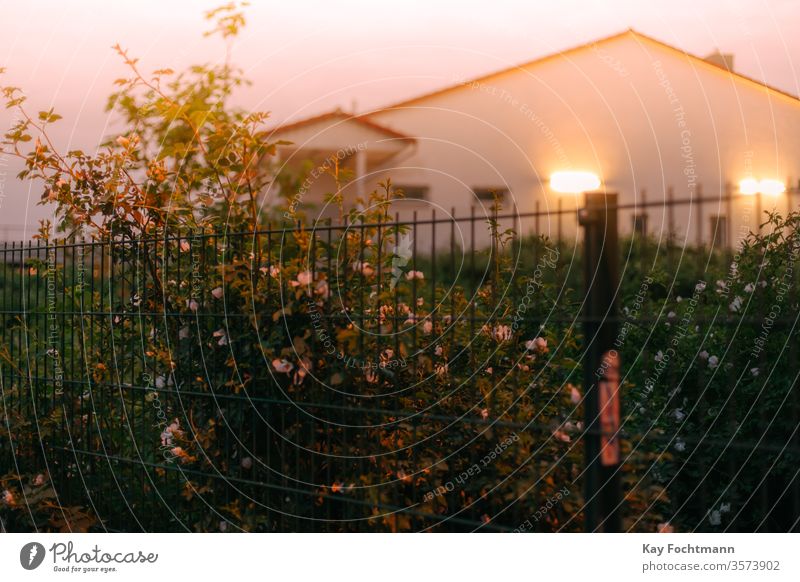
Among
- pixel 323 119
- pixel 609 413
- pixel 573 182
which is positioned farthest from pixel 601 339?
pixel 323 119

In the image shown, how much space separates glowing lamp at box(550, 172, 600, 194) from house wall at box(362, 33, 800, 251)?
299 mm

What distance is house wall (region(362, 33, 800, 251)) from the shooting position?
5.92 m

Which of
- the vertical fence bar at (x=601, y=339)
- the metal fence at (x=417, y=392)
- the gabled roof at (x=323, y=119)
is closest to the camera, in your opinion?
the vertical fence bar at (x=601, y=339)

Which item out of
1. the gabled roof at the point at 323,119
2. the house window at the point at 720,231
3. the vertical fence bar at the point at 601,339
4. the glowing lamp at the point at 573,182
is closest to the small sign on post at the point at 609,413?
the vertical fence bar at the point at 601,339

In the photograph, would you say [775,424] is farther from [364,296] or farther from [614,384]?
[364,296]

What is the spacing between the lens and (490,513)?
3.89 meters

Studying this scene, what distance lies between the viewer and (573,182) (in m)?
3.88

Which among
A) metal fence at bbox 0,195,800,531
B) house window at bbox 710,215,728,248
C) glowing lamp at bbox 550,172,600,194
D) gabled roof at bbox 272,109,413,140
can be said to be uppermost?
gabled roof at bbox 272,109,413,140

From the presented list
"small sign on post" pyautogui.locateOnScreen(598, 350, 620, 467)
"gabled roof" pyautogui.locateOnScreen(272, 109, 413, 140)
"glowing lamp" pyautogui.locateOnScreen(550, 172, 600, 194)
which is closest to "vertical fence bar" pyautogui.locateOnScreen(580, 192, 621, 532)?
"small sign on post" pyautogui.locateOnScreen(598, 350, 620, 467)

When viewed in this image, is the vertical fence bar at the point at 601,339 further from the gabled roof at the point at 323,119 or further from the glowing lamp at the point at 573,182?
the gabled roof at the point at 323,119

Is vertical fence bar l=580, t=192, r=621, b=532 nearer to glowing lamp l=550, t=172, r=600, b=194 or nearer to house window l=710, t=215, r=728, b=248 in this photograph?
glowing lamp l=550, t=172, r=600, b=194

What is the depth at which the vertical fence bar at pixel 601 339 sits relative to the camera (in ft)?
11.1
